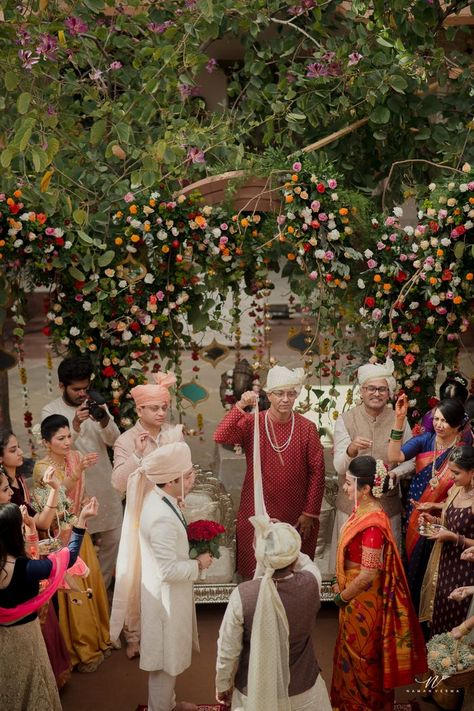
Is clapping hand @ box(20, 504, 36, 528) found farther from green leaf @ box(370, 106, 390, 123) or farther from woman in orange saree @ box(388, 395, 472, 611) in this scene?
green leaf @ box(370, 106, 390, 123)

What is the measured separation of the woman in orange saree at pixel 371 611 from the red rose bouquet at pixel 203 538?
1.80 ft

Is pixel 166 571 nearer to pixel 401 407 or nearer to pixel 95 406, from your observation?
pixel 95 406

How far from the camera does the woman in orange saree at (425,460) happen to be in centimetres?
452

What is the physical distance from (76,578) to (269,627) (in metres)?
1.58

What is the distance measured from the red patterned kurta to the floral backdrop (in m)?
0.87

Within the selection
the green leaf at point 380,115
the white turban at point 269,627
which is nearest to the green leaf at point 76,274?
the green leaf at point 380,115

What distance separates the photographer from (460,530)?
4117mm

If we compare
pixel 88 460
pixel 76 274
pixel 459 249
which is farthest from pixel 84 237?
pixel 459 249

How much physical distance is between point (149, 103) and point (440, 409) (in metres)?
2.86

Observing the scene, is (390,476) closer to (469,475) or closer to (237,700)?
(469,475)

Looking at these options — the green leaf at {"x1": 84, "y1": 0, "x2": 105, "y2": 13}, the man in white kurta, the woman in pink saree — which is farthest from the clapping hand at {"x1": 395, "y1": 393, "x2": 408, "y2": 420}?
the green leaf at {"x1": 84, "y1": 0, "x2": 105, "y2": 13}

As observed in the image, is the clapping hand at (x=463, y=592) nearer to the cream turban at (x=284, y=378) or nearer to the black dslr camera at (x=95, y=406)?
the cream turban at (x=284, y=378)

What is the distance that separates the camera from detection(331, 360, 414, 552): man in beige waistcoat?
4.77m

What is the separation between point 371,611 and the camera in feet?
13.1
